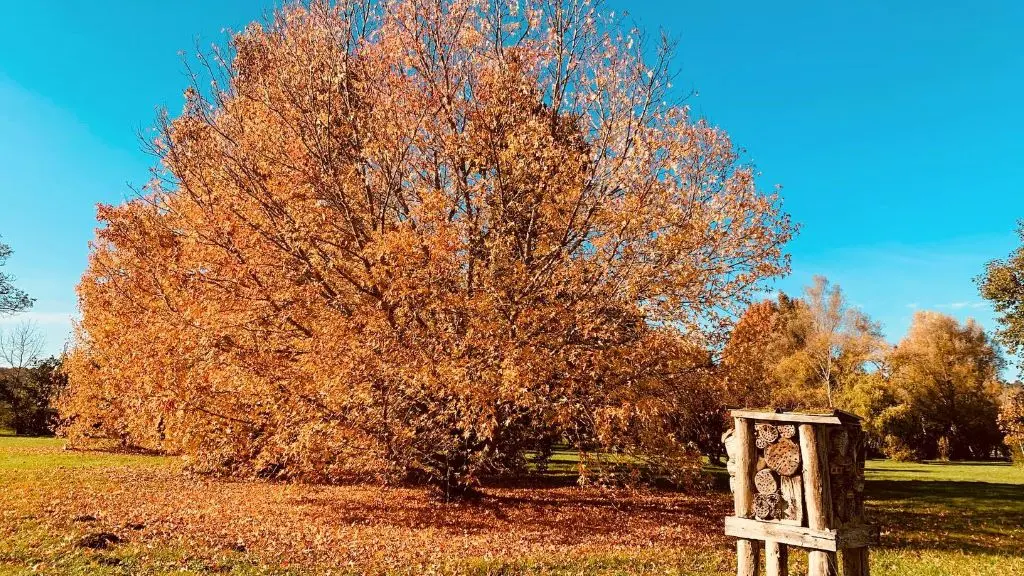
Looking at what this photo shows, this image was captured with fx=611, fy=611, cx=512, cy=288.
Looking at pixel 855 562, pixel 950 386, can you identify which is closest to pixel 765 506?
pixel 855 562

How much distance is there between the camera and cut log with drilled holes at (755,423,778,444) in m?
6.09

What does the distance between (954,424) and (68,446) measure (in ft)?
192

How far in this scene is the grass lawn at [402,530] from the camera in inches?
348

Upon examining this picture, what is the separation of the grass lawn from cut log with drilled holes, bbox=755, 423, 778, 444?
3809 mm

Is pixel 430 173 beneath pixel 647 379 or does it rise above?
above

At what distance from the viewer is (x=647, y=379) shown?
10977 mm

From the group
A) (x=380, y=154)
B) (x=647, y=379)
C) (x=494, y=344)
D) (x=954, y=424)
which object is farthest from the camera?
(x=954, y=424)

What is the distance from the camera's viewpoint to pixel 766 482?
6020 mm

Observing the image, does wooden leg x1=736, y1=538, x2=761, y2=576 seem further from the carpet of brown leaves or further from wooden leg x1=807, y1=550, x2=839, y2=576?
the carpet of brown leaves

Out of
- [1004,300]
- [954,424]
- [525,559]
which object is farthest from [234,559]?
[954,424]

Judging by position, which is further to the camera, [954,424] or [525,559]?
[954,424]

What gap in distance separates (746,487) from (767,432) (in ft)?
1.93

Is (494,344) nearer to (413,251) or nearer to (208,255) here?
(413,251)

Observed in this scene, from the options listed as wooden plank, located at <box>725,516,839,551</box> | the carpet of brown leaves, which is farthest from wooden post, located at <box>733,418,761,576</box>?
the carpet of brown leaves
